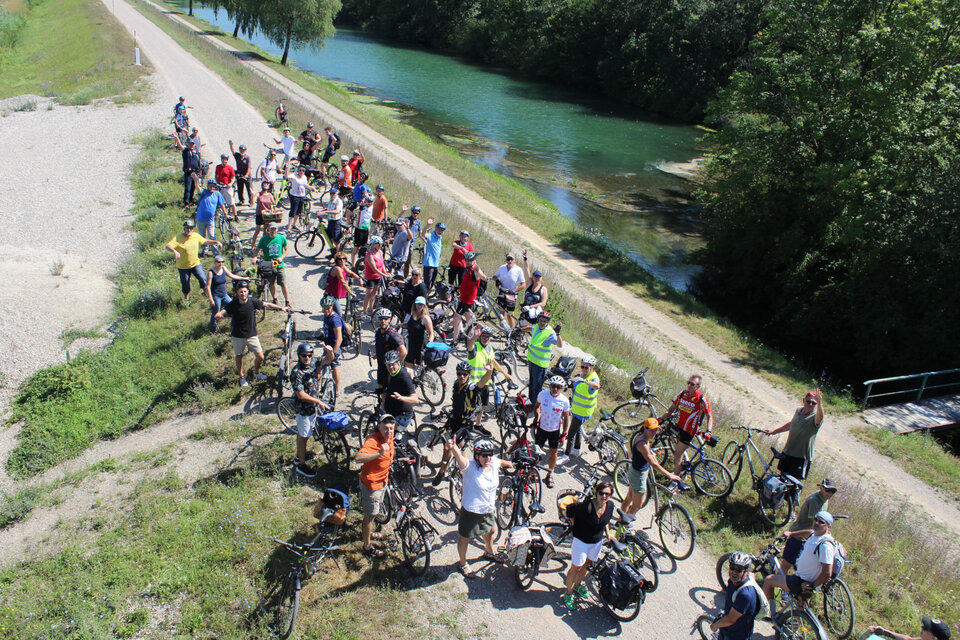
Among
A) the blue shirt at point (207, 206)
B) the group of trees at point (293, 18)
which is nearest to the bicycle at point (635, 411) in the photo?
the blue shirt at point (207, 206)

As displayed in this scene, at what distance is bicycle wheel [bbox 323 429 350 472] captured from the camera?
9.96 m

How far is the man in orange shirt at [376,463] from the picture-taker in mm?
7895

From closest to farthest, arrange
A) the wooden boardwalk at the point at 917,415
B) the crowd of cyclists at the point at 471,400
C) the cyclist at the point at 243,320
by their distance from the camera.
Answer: the crowd of cyclists at the point at 471,400
the cyclist at the point at 243,320
the wooden boardwalk at the point at 917,415

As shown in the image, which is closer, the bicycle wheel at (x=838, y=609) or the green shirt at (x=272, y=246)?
the bicycle wheel at (x=838, y=609)

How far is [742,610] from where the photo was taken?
672 cm

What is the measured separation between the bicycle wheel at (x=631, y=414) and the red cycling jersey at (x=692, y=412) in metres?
1.65

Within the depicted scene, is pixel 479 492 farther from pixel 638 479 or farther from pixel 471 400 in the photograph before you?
pixel 638 479

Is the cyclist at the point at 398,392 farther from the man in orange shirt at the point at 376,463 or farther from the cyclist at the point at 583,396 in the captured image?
the cyclist at the point at 583,396

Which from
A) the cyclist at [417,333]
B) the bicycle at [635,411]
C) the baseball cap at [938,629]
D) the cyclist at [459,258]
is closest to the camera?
the baseball cap at [938,629]

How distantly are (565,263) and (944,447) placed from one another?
1327 cm

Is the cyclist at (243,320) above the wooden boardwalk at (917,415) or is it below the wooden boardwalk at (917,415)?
above

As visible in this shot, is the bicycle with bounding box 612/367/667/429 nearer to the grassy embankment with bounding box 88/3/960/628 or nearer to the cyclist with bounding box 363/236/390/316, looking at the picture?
the grassy embankment with bounding box 88/3/960/628

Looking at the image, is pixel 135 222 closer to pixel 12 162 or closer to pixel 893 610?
pixel 12 162

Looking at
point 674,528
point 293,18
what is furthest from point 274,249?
point 293,18
